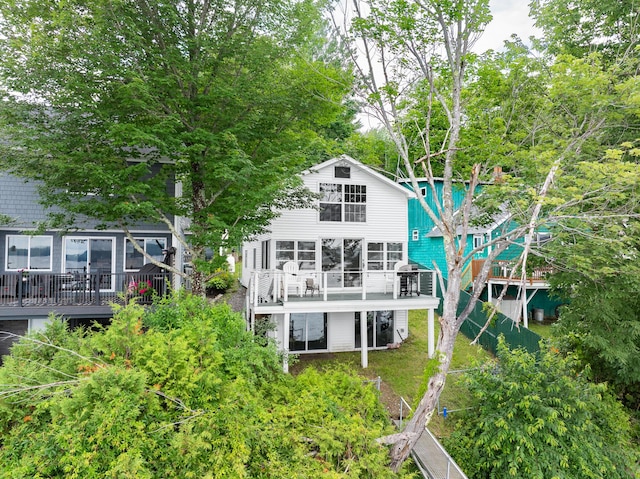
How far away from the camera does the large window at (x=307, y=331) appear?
1285 centimetres

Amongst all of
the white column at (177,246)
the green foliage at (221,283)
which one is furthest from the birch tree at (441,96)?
the green foliage at (221,283)

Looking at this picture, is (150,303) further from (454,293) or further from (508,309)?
(508,309)

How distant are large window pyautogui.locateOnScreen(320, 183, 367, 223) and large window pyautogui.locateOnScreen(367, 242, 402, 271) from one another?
1.23 m

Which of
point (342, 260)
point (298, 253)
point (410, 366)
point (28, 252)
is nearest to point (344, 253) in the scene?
point (342, 260)

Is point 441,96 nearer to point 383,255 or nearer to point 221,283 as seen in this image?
point 383,255

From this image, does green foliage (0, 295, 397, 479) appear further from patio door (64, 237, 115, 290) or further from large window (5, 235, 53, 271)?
large window (5, 235, 53, 271)

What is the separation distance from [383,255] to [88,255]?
439 inches

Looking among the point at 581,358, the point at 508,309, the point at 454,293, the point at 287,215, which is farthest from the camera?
the point at 508,309

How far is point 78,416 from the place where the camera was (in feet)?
16.7

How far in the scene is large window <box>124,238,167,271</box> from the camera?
13.3m

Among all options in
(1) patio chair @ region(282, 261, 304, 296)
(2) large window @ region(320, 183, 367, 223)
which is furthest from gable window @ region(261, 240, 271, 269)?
(2) large window @ region(320, 183, 367, 223)

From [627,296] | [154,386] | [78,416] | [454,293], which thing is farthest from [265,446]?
[627,296]

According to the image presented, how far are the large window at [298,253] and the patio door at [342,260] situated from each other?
46cm

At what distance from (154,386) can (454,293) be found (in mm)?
6072
